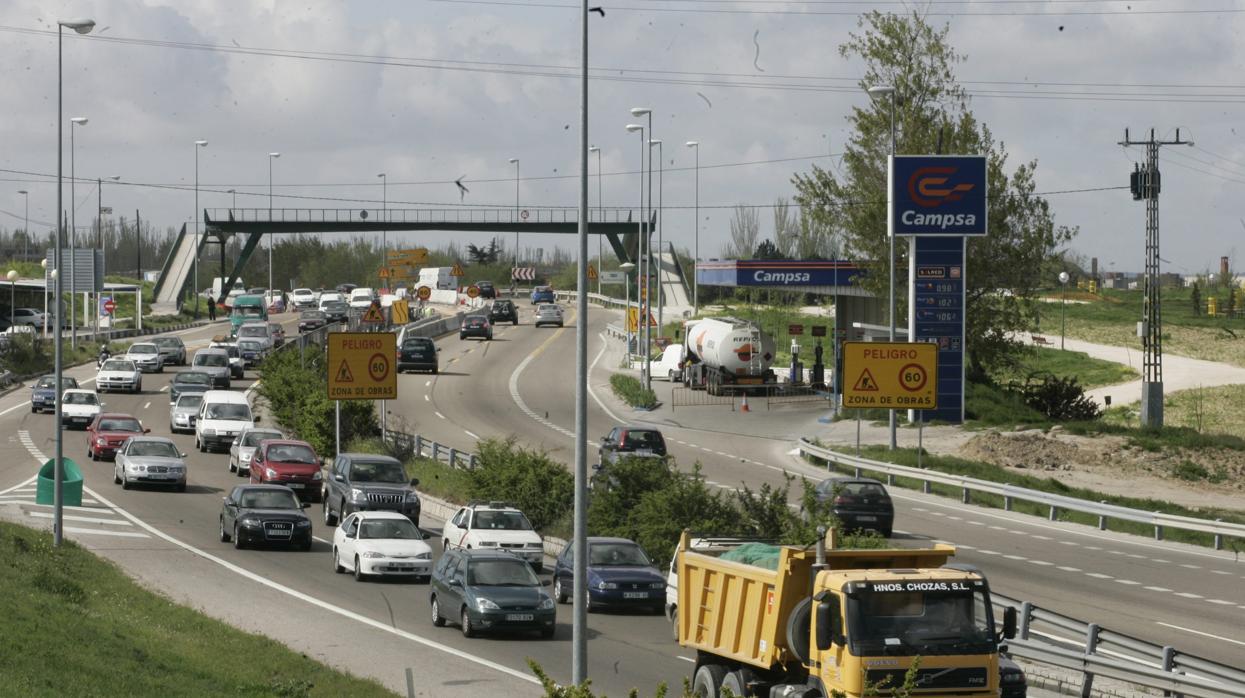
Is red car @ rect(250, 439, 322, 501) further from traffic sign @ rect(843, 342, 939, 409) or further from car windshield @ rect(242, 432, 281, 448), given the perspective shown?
traffic sign @ rect(843, 342, 939, 409)

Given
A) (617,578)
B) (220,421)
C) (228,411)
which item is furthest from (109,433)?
(617,578)

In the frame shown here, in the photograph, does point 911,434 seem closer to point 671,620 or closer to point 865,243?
point 865,243

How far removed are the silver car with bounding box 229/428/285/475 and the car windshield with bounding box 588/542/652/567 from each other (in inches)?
773

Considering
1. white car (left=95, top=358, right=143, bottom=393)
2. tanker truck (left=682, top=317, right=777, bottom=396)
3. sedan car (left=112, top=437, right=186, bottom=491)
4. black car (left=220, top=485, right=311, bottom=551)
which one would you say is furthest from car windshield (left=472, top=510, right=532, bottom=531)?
white car (left=95, top=358, right=143, bottom=393)

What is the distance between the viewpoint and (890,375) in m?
40.4

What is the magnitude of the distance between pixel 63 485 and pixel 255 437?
50.3 feet

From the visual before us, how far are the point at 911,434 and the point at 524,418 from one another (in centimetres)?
1587

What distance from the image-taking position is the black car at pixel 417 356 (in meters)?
76.9

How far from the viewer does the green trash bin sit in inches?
1161

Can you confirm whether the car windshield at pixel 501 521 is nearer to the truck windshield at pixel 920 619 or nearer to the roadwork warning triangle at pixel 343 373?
the roadwork warning triangle at pixel 343 373

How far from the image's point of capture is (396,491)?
35031 mm

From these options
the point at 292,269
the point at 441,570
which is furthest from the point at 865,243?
the point at 292,269

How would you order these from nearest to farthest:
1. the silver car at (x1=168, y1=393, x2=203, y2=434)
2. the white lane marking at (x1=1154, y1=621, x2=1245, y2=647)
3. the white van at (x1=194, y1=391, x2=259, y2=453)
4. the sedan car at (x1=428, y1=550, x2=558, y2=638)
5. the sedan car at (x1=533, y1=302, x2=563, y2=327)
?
the white lane marking at (x1=1154, y1=621, x2=1245, y2=647) → the sedan car at (x1=428, y1=550, x2=558, y2=638) → the white van at (x1=194, y1=391, x2=259, y2=453) → the silver car at (x1=168, y1=393, x2=203, y2=434) → the sedan car at (x1=533, y1=302, x2=563, y2=327)

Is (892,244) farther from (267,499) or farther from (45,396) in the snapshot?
(45,396)
